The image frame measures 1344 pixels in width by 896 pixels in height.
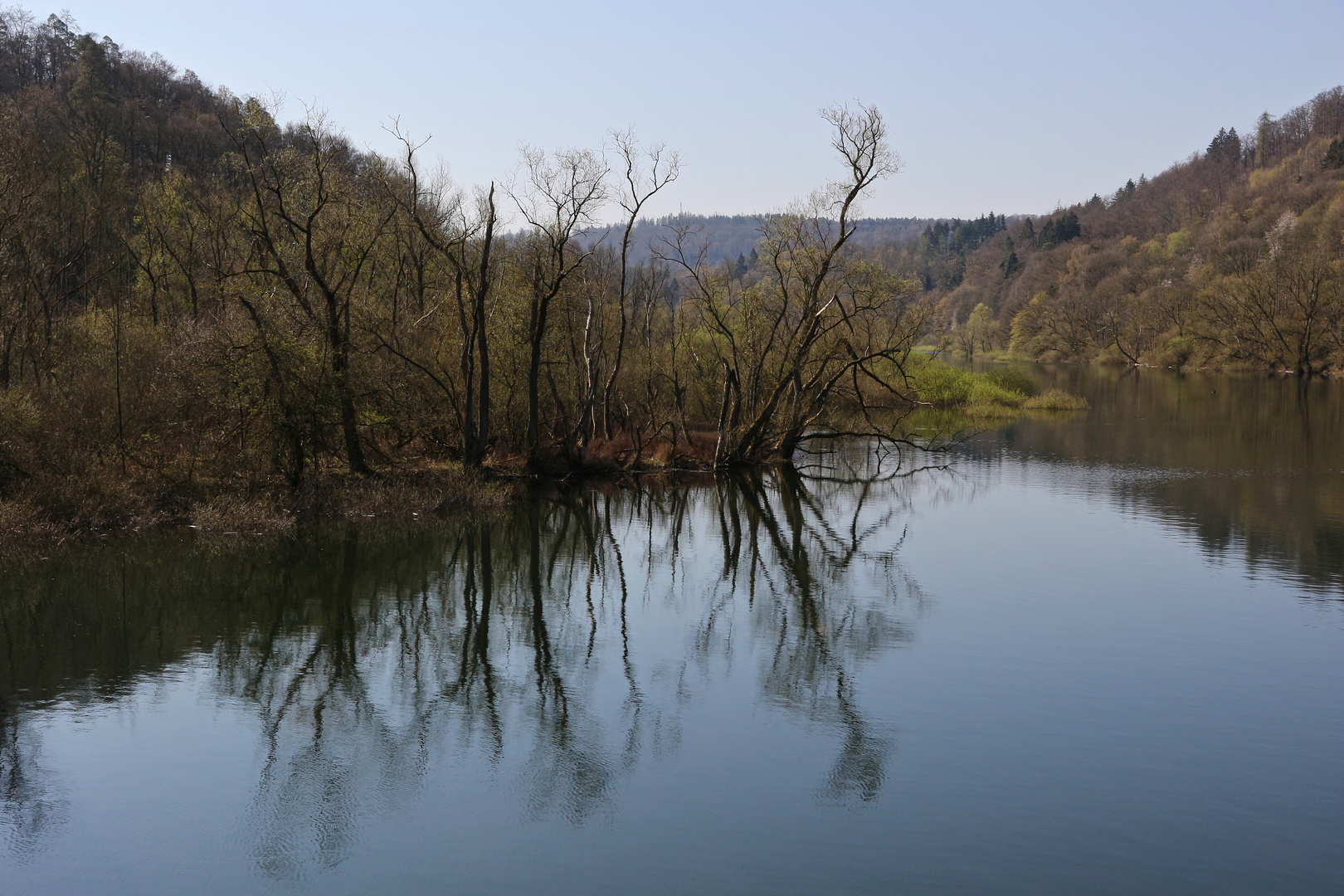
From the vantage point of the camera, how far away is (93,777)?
10695mm

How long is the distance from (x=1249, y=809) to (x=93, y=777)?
1171cm

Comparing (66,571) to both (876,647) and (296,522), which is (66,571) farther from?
(876,647)

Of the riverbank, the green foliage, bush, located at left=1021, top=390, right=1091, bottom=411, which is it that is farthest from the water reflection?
the green foliage

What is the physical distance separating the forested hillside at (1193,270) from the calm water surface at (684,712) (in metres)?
67.8

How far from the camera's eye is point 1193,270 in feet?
375

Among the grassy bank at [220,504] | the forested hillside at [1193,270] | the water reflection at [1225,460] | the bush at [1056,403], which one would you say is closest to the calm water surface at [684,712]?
the water reflection at [1225,460]

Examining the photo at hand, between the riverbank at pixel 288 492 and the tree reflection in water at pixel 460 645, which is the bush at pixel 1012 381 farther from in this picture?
the tree reflection in water at pixel 460 645

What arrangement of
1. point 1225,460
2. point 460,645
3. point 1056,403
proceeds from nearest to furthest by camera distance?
point 460,645 → point 1225,460 → point 1056,403

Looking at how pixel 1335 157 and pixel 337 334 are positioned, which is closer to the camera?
pixel 337 334

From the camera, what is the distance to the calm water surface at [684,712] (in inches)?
362

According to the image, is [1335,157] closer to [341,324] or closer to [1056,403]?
[1056,403]

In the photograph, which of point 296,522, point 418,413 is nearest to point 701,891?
point 296,522

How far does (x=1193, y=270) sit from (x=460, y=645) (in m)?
118

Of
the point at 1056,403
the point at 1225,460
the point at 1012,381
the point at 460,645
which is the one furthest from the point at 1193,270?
the point at 460,645
